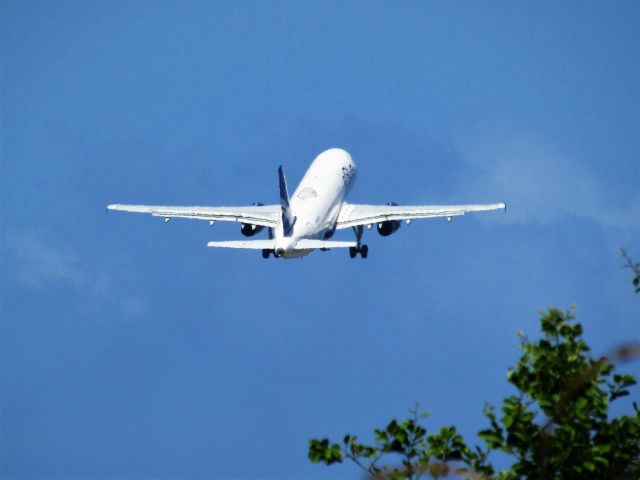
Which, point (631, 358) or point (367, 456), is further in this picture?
point (367, 456)

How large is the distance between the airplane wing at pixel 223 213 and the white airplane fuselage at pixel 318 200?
285 cm

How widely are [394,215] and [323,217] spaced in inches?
291

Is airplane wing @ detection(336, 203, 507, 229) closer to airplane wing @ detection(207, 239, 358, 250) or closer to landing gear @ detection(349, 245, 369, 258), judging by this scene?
landing gear @ detection(349, 245, 369, 258)

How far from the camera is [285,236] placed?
220ft

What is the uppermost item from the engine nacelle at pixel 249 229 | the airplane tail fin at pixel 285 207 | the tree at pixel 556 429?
the engine nacelle at pixel 249 229

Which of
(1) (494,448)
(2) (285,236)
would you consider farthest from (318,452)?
(2) (285,236)

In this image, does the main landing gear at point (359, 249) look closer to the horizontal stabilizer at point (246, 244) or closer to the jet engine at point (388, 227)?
the jet engine at point (388, 227)

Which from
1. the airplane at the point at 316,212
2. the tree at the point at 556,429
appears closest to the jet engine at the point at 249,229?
the airplane at the point at 316,212

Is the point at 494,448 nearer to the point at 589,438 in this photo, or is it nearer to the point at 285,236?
the point at 589,438

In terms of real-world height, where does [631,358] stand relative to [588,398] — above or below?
below

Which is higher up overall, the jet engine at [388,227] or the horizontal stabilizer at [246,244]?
the jet engine at [388,227]

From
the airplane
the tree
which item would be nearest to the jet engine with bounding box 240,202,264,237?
the airplane

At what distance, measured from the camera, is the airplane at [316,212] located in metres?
69.6

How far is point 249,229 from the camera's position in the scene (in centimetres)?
7575
